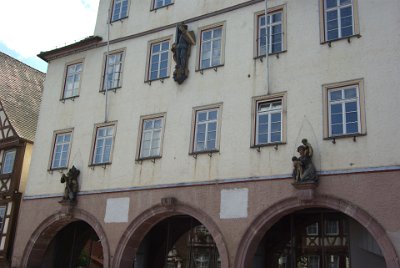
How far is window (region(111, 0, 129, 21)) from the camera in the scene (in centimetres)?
1876

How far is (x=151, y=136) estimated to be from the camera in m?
16.0

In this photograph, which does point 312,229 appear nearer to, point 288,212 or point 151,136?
point 288,212

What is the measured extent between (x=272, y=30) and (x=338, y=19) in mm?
1909

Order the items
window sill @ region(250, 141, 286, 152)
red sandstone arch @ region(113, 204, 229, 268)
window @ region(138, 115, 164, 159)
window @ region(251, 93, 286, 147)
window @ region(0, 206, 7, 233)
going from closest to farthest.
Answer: window sill @ region(250, 141, 286, 152) < window @ region(251, 93, 286, 147) < red sandstone arch @ region(113, 204, 229, 268) < window @ region(138, 115, 164, 159) < window @ region(0, 206, 7, 233)

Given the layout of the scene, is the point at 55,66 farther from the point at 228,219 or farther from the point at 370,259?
the point at 370,259

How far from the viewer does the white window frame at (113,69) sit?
695 inches

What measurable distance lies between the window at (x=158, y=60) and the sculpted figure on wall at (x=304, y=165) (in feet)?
18.6

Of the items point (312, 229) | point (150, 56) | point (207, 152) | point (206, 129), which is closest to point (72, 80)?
point (150, 56)

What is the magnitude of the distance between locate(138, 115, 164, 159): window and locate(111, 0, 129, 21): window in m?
4.58

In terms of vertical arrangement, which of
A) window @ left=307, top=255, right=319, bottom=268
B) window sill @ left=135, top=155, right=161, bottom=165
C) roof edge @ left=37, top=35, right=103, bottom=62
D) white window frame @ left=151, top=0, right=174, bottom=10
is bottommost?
window @ left=307, top=255, right=319, bottom=268

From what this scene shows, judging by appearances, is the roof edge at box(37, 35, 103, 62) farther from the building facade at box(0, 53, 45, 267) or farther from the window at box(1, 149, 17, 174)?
the window at box(1, 149, 17, 174)

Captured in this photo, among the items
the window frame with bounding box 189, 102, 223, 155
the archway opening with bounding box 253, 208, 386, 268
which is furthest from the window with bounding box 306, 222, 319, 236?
the window frame with bounding box 189, 102, 223, 155

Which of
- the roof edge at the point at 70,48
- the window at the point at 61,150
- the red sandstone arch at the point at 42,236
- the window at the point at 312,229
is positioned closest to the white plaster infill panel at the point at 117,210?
the red sandstone arch at the point at 42,236

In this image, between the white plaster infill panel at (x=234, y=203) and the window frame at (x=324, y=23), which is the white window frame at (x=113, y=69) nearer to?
the white plaster infill panel at (x=234, y=203)
